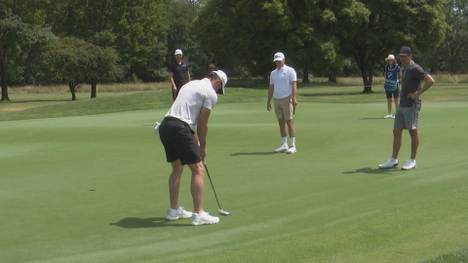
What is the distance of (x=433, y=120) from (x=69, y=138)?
998cm

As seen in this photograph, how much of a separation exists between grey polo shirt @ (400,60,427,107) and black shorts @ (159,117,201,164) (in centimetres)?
499

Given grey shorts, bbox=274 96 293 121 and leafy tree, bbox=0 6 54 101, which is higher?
leafy tree, bbox=0 6 54 101

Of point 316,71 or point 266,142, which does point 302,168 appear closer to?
point 266,142

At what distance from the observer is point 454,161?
1214 cm

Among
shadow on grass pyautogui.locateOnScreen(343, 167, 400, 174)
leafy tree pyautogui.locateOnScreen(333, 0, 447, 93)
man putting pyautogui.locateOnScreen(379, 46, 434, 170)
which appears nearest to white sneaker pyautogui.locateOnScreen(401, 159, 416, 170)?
man putting pyautogui.locateOnScreen(379, 46, 434, 170)

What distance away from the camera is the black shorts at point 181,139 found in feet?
25.1

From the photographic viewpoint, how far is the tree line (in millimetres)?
53688

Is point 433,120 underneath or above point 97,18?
underneath

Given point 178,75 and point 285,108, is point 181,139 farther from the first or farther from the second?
point 178,75

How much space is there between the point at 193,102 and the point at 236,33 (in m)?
51.9

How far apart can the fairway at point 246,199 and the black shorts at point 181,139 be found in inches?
31.0

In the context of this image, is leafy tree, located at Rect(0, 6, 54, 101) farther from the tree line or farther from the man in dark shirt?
the man in dark shirt

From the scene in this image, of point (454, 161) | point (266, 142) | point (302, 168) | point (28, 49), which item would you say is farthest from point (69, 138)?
point (28, 49)

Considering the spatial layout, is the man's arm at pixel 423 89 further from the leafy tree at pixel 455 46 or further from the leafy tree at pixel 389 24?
the leafy tree at pixel 455 46
